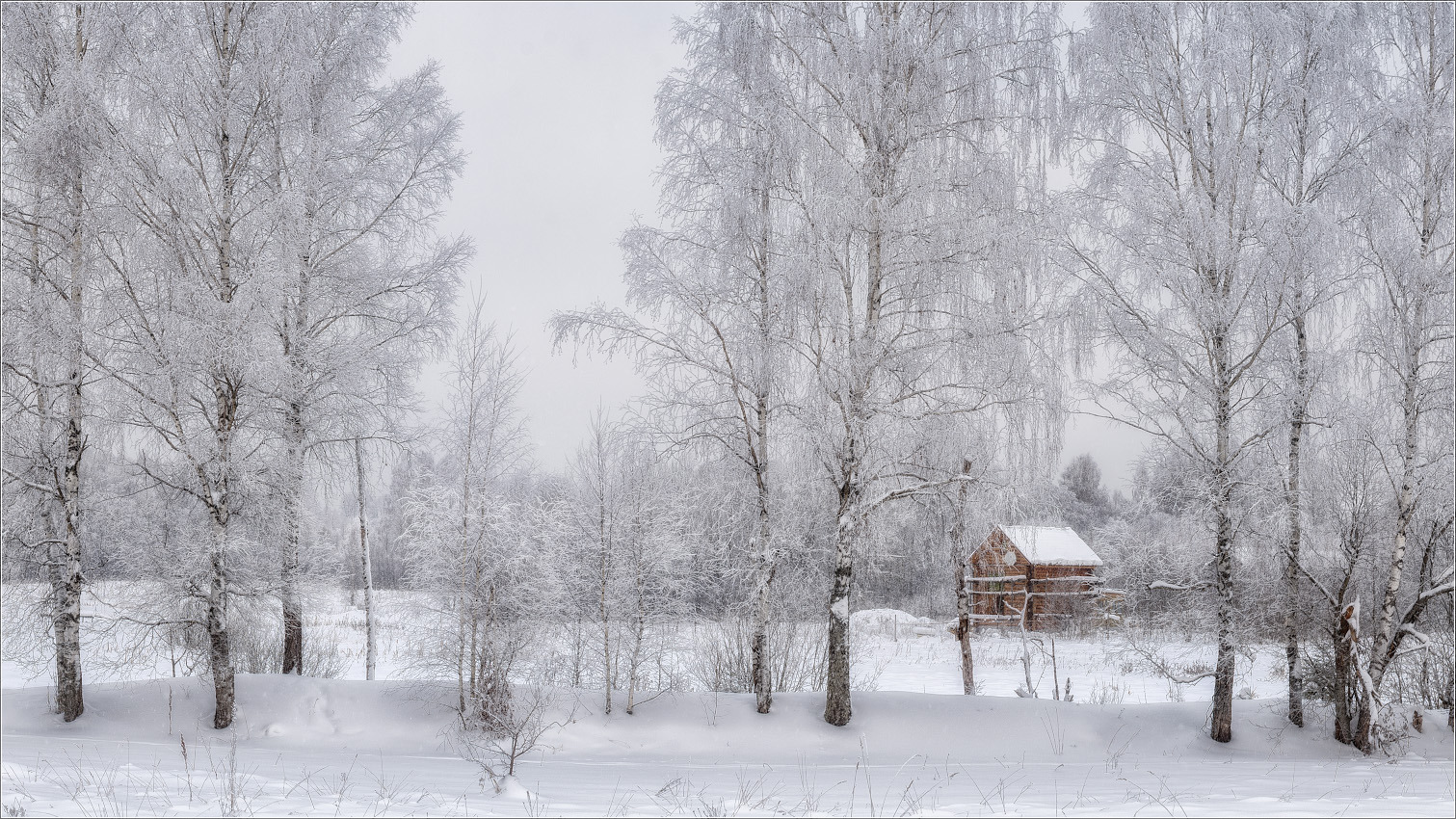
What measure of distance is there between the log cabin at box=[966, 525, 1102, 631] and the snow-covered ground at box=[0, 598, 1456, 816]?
653 inches

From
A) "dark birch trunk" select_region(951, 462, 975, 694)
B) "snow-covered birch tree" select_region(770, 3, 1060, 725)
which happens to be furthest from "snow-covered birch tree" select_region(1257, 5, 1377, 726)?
"dark birch trunk" select_region(951, 462, 975, 694)

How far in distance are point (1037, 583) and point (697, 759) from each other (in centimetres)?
2195

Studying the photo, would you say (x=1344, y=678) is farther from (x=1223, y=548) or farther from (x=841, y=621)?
(x=841, y=621)

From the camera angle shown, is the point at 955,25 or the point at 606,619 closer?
the point at 955,25

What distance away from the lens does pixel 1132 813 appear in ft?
19.3

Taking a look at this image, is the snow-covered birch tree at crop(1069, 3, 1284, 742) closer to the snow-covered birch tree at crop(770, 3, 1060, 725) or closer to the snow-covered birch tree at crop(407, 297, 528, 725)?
the snow-covered birch tree at crop(770, 3, 1060, 725)

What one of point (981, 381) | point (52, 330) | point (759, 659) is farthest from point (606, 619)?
point (52, 330)

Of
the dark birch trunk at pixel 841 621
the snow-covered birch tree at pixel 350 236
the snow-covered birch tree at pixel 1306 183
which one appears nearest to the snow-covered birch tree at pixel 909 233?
the dark birch trunk at pixel 841 621

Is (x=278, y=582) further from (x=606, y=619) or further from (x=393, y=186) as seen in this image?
(x=393, y=186)

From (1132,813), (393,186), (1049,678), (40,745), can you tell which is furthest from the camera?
(1049,678)

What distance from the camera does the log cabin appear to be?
27344 millimetres

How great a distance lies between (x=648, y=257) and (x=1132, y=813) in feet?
24.5

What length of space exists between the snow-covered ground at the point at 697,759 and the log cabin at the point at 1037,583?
1659cm

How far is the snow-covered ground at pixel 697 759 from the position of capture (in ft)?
20.5
